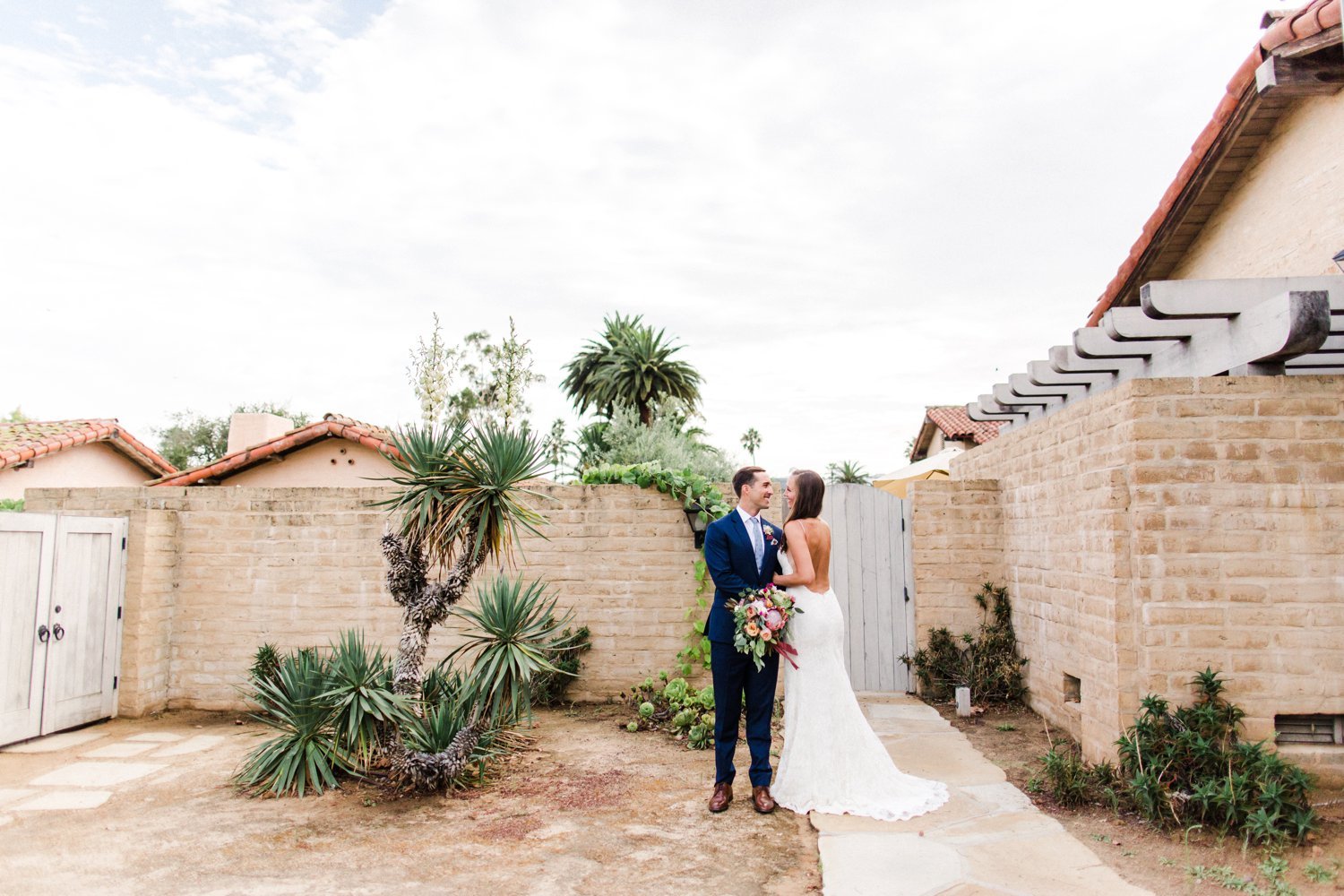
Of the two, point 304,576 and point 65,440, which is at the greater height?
point 65,440

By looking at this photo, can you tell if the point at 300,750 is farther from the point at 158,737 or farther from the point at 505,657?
the point at 158,737

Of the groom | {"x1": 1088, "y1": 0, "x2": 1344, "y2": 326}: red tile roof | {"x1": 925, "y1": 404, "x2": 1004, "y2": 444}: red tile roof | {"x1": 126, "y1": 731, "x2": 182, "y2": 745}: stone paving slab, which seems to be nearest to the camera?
the groom

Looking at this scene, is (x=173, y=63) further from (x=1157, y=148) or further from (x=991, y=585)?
(x=1157, y=148)

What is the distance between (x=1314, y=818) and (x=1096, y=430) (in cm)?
247

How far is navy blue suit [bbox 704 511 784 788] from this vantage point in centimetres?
476

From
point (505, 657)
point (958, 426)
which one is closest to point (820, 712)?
point (505, 657)

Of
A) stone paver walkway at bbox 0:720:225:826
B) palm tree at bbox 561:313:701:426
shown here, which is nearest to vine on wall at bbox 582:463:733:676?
stone paver walkway at bbox 0:720:225:826

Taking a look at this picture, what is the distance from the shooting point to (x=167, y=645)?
26.6ft

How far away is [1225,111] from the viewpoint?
7.09m

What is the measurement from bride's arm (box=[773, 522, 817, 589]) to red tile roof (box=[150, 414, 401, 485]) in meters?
10.8

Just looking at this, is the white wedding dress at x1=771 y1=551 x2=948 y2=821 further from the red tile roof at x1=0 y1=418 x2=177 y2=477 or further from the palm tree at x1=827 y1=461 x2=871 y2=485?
the palm tree at x1=827 y1=461 x2=871 y2=485

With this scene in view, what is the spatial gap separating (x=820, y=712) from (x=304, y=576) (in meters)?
5.70

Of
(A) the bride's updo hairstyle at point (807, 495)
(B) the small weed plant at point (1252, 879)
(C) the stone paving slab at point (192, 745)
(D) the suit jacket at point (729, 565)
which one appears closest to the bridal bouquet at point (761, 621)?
(D) the suit jacket at point (729, 565)

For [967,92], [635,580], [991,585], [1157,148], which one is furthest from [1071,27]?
[635,580]
